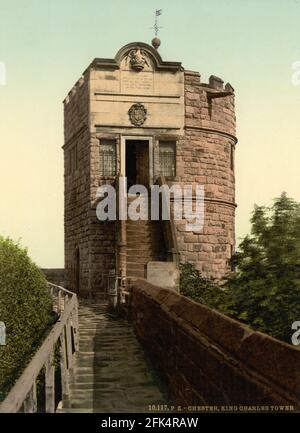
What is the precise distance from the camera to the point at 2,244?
10.9 m

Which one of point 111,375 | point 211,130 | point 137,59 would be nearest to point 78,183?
point 137,59

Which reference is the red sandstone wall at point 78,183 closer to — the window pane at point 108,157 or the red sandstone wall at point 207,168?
the window pane at point 108,157

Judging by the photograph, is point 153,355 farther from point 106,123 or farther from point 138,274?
point 106,123

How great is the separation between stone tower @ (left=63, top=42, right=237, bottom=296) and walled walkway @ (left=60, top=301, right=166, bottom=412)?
23.2 ft

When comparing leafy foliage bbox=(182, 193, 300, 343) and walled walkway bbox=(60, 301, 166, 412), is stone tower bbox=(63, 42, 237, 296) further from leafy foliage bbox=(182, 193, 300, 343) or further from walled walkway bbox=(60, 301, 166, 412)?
leafy foliage bbox=(182, 193, 300, 343)

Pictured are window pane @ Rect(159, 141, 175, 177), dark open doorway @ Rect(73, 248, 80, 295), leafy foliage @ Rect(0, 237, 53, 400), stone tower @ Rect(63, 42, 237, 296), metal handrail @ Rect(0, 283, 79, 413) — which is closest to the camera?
metal handrail @ Rect(0, 283, 79, 413)

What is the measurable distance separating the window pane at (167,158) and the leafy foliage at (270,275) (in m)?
11.7

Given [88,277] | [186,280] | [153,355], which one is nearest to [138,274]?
[186,280]

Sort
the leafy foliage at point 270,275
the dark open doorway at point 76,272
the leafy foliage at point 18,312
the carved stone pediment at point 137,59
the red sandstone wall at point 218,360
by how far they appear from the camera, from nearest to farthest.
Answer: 1. the red sandstone wall at point 218,360
2. the leafy foliage at point 270,275
3. the leafy foliage at point 18,312
4. the carved stone pediment at point 137,59
5. the dark open doorway at point 76,272

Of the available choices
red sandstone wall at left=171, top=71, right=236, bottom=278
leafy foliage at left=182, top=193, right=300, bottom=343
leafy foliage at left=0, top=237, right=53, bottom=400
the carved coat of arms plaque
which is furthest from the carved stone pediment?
leafy foliage at left=182, top=193, right=300, bottom=343

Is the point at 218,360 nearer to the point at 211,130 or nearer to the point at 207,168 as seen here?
the point at 207,168

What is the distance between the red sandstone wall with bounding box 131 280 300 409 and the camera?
349cm

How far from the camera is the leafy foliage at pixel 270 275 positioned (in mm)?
7289

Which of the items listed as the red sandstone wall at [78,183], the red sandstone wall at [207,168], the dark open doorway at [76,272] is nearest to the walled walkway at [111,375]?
the red sandstone wall at [207,168]
